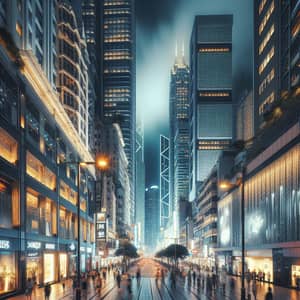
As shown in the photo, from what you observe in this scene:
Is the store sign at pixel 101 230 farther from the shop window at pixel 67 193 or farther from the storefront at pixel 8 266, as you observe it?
the storefront at pixel 8 266

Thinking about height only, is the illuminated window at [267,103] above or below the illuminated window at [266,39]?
below

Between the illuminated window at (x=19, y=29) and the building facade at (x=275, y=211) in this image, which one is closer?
the building facade at (x=275, y=211)

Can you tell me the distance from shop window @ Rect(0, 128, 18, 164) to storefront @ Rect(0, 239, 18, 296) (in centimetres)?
770

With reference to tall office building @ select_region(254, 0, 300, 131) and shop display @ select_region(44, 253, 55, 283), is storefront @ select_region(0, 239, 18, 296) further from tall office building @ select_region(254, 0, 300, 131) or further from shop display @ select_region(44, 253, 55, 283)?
tall office building @ select_region(254, 0, 300, 131)

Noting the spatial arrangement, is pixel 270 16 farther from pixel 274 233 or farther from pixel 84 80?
pixel 274 233

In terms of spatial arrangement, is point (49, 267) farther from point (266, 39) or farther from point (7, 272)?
point (266, 39)

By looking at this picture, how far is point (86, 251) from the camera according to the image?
9869cm

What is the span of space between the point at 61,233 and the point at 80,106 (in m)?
40.2

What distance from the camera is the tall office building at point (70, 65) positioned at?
Answer: 94312 millimetres

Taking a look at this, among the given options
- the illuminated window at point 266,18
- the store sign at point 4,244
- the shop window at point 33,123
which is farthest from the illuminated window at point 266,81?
the store sign at point 4,244

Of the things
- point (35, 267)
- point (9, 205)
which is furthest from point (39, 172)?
point (9, 205)

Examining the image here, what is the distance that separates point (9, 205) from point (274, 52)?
73.2 metres

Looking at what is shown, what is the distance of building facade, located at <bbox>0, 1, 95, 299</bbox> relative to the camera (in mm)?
43844

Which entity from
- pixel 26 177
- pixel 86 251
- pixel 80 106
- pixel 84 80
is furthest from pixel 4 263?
pixel 84 80
